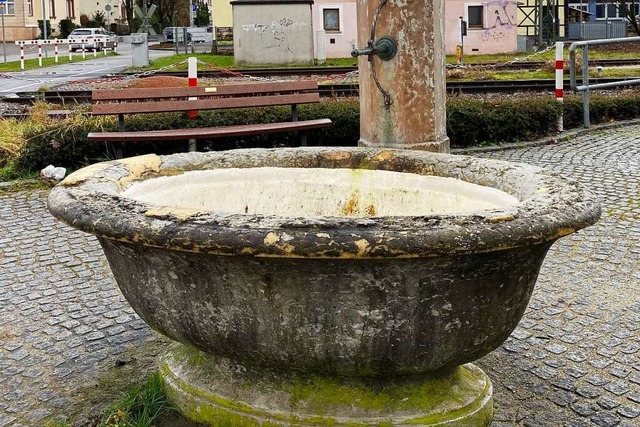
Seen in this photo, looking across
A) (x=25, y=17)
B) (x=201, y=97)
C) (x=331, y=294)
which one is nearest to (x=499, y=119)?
(x=201, y=97)

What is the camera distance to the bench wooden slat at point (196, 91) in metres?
8.91

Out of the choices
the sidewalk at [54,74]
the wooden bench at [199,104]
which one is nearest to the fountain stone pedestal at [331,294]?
the wooden bench at [199,104]

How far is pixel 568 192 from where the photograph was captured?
314cm

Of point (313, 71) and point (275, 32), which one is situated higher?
point (275, 32)

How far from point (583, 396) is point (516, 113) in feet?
26.1

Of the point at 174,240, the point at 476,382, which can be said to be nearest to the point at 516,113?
the point at 476,382

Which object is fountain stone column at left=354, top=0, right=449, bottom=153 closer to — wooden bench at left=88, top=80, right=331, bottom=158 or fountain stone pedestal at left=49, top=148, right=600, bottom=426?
wooden bench at left=88, top=80, right=331, bottom=158

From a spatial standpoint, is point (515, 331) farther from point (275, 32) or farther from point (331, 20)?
point (331, 20)

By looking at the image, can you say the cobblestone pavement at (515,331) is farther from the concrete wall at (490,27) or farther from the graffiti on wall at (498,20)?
the graffiti on wall at (498,20)

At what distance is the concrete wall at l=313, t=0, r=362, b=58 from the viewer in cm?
3231

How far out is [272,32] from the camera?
28.0m

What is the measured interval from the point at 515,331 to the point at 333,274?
2070 millimetres

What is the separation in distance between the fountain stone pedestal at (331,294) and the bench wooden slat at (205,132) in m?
4.84

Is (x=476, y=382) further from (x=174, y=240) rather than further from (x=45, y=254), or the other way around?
(x=45, y=254)
